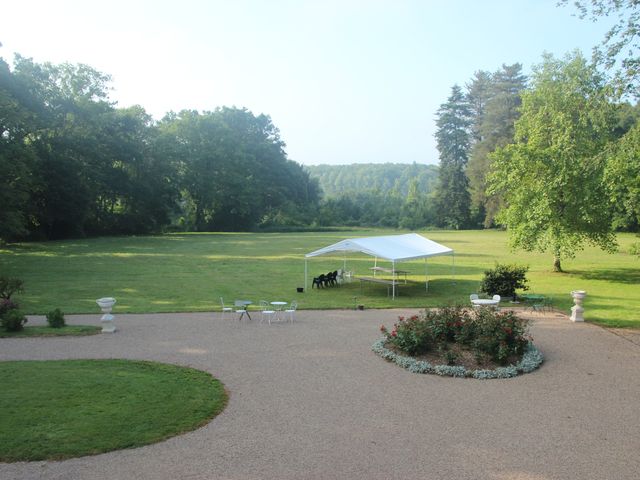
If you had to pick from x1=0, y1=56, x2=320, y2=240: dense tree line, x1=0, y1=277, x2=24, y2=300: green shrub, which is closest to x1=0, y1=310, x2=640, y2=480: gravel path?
x1=0, y1=277, x2=24, y2=300: green shrub

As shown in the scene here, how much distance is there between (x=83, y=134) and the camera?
167 ft

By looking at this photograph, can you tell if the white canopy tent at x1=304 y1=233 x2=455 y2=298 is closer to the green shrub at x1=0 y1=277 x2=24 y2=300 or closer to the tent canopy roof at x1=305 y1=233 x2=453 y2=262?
the tent canopy roof at x1=305 y1=233 x2=453 y2=262

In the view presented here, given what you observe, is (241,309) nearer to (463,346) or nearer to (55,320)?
(55,320)

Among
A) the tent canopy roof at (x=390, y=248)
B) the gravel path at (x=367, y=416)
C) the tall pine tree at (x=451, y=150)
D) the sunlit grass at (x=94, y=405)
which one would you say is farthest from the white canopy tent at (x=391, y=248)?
the tall pine tree at (x=451, y=150)

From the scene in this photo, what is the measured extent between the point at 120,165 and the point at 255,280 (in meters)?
41.0

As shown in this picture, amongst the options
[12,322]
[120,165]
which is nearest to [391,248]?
[12,322]

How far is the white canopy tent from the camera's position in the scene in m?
20.8

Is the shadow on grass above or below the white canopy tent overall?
below

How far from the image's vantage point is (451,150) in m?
93.8

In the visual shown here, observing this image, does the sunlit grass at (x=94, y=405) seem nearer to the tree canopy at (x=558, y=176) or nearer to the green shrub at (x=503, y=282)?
the green shrub at (x=503, y=282)

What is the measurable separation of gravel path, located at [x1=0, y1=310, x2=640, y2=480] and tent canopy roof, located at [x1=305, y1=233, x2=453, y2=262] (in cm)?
729

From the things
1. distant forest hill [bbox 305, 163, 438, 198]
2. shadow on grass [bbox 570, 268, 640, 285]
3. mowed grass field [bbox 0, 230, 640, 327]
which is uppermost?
distant forest hill [bbox 305, 163, 438, 198]

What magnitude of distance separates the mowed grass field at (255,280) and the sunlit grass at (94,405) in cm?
727

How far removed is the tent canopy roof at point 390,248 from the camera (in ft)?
68.3
